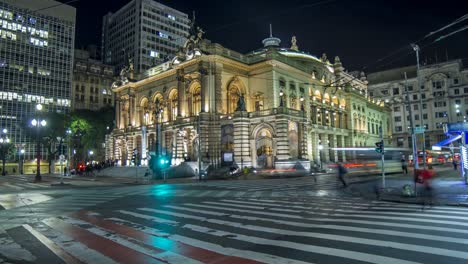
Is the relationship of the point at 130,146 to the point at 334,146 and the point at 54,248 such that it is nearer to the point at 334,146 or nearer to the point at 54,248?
the point at 334,146

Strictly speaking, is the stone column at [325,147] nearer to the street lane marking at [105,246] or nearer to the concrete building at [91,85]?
the street lane marking at [105,246]

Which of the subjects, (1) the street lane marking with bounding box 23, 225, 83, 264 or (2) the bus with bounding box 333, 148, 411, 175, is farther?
(2) the bus with bounding box 333, 148, 411, 175

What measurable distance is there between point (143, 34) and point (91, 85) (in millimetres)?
25857

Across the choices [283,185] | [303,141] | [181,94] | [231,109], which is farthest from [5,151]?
[283,185]

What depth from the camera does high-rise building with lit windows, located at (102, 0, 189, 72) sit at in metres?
111

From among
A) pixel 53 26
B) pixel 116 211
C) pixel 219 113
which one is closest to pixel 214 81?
pixel 219 113

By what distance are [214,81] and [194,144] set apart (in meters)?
10.2

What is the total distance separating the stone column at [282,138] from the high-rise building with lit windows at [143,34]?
234 ft

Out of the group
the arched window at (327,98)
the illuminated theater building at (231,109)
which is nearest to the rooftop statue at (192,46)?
the illuminated theater building at (231,109)

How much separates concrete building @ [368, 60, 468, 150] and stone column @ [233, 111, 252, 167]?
4995 cm

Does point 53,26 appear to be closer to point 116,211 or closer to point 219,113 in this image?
point 219,113

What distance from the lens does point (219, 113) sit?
49.0 m

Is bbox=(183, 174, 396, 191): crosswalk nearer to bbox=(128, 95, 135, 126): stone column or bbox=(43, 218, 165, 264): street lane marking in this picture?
bbox=(43, 218, 165, 264): street lane marking

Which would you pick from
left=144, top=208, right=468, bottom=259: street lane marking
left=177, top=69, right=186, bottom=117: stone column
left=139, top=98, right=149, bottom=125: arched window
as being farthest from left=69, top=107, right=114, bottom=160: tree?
left=144, top=208, right=468, bottom=259: street lane marking
